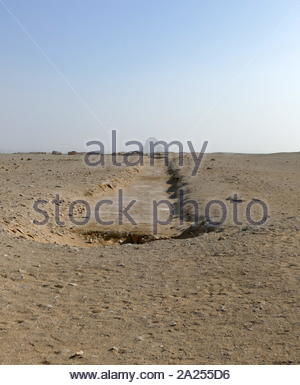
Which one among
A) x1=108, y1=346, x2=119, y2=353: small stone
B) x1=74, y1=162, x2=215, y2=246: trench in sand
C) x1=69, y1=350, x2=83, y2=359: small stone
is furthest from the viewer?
x1=74, y1=162, x2=215, y2=246: trench in sand

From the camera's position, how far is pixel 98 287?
20.5 ft

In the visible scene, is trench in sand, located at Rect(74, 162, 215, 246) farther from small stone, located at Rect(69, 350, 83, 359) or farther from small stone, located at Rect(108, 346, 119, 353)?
small stone, located at Rect(69, 350, 83, 359)

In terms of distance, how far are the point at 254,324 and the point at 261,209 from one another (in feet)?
27.5

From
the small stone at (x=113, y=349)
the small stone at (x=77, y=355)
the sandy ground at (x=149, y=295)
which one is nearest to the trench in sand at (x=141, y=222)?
the sandy ground at (x=149, y=295)

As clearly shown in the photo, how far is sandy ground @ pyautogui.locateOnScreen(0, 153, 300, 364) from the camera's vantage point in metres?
4.32

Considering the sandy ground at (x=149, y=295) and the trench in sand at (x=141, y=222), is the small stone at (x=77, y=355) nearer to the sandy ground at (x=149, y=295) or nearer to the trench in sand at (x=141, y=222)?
the sandy ground at (x=149, y=295)

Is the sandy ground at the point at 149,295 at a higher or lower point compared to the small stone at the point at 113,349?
higher

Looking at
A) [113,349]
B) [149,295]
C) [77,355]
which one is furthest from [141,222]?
[77,355]

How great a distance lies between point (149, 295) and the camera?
596 centimetres

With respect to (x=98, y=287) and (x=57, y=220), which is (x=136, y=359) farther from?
(x=57, y=220)

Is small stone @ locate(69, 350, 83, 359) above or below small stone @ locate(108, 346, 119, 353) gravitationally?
above

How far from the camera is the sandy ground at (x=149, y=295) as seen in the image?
432 centimetres

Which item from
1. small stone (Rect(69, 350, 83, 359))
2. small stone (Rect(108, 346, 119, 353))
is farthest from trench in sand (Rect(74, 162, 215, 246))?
small stone (Rect(69, 350, 83, 359))
